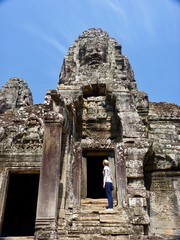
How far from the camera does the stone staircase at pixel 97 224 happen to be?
274 inches

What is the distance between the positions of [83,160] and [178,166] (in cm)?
355

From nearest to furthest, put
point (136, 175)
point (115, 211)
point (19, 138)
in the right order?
point (115, 211) < point (136, 175) < point (19, 138)

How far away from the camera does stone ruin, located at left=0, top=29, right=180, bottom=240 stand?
7227mm

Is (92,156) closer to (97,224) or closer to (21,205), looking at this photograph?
(97,224)

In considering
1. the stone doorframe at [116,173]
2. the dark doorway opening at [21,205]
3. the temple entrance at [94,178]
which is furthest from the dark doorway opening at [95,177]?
the stone doorframe at [116,173]

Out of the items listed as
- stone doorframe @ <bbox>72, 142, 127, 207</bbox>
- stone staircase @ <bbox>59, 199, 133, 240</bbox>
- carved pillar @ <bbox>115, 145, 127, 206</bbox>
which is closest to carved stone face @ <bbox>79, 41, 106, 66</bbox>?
stone doorframe @ <bbox>72, 142, 127, 207</bbox>

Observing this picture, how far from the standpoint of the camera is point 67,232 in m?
7.06

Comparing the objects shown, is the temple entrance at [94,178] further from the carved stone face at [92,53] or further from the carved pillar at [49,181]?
the carved stone face at [92,53]

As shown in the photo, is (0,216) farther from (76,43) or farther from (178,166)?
(76,43)

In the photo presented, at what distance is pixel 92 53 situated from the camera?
12.5 metres

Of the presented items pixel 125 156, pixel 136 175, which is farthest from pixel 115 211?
pixel 125 156

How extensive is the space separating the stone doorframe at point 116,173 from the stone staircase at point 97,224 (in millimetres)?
394

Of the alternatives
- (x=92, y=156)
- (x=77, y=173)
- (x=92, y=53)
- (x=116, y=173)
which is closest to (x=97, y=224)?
(x=116, y=173)

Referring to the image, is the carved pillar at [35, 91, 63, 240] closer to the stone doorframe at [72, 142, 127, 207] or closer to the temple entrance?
the stone doorframe at [72, 142, 127, 207]
